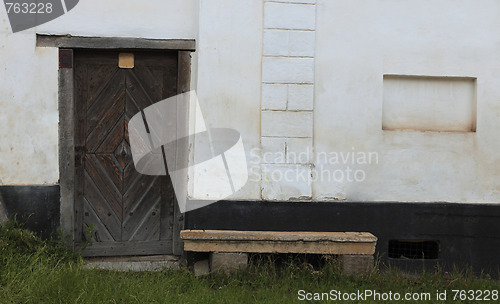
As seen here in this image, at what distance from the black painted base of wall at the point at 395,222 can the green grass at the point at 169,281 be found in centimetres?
18

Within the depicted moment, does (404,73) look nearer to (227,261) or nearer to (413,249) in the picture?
(413,249)

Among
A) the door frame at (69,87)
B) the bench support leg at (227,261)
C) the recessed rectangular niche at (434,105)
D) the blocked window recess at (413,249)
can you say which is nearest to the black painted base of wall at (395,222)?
the blocked window recess at (413,249)

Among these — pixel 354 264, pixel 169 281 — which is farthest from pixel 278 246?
pixel 169 281

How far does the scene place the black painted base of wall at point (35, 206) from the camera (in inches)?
183

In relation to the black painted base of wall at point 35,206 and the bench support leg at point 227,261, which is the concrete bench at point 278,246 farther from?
the black painted base of wall at point 35,206

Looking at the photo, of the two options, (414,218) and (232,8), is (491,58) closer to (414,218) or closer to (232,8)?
(414,218)

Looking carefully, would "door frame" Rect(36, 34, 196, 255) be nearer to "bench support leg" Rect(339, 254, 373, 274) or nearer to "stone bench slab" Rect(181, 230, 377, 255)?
"stone bench slab" Rect(181, 230, 377, 255)

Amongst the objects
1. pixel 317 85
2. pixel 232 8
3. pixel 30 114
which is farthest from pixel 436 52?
pixel 30 114

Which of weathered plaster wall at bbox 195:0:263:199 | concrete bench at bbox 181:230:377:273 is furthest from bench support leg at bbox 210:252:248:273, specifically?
weathered plaster wall at bbox 195:0:263:199

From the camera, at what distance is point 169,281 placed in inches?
163

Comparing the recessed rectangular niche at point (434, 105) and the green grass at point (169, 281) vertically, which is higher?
the recessed rectangular niche at point (434, 105)

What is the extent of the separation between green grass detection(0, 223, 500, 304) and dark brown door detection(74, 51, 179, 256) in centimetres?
46

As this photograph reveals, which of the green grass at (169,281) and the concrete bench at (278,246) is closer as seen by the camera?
the green grass at (169,281)

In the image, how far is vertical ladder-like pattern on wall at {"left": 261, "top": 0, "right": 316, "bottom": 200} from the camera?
4.67m
